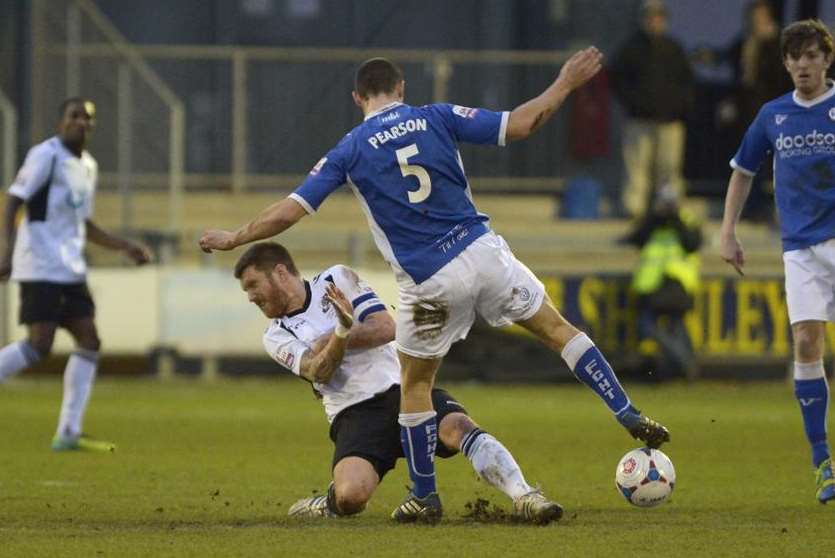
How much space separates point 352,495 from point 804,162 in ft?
8.93

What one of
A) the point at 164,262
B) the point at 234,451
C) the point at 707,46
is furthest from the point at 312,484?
the point at 707,46

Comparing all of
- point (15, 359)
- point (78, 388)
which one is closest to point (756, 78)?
A: point (78, 388)

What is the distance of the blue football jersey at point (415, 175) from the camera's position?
8.34 m

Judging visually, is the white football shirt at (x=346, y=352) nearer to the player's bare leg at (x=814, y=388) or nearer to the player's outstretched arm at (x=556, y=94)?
the player's outstretched arm at (x=556, y=94)

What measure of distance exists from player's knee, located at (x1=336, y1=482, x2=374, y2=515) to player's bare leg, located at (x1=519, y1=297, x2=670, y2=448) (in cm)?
101

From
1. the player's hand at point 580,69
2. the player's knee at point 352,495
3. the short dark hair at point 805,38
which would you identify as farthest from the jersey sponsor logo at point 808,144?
the player's knee at point 352,495

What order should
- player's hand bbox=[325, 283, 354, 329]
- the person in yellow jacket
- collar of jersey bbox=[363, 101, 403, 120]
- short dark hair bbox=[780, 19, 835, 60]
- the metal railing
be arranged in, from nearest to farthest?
player's hand bbox=[325, 283, 354, 329] < collar of jersey bbox=[363, 101, 403, 120] < short dark hair bbox=[780, 19, 835, 60] < the person in yellow jacket < the metal railing

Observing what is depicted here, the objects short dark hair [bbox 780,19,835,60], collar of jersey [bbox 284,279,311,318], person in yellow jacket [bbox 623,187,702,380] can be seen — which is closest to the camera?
collar of jersey [bbox 284,279,311,318]

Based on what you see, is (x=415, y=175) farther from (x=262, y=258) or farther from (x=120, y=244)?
(x=120, y=244)

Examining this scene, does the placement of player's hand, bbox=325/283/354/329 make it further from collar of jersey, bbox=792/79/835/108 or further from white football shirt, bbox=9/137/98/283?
white football shirt, bbox=9/137/98/283

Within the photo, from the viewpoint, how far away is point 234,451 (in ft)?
40.8

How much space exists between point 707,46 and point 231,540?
15353 mm

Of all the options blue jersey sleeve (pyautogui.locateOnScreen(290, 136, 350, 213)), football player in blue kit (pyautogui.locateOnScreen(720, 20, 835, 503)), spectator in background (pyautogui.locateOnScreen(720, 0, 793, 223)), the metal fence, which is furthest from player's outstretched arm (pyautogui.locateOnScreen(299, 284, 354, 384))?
spectator in background (pyautogui.locateOnScreen(720, 0, 793, 223))

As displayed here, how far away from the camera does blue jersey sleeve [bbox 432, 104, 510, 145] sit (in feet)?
27.1
